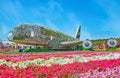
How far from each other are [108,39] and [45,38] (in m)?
10.6

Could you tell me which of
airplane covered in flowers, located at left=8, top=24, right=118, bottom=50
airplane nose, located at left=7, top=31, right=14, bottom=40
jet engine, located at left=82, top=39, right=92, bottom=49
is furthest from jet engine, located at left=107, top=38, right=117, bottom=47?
airplane nose, located at left=7, top=31, right=14, bottom=40

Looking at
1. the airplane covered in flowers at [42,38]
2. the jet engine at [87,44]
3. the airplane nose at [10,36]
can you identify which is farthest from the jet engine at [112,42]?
the airplane nose at [10,36]

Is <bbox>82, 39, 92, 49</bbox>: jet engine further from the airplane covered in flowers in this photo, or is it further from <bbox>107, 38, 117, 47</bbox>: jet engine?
<bbox>107, 38, 117, 47</bbox>: jet engine

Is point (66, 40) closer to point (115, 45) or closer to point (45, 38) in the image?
point (45, 38)

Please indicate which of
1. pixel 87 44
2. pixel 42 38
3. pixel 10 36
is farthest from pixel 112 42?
pixel 10 36

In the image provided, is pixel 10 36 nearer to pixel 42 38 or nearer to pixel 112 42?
pixel 42 38

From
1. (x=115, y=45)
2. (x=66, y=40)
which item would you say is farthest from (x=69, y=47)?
(x=115, y=45)

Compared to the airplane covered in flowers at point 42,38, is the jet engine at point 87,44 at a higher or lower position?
lower

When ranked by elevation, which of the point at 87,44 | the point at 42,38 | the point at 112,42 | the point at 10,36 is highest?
the point at 10,36

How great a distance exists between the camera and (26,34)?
188 feet

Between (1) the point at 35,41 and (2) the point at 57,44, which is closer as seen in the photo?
(1) the point at 35,41

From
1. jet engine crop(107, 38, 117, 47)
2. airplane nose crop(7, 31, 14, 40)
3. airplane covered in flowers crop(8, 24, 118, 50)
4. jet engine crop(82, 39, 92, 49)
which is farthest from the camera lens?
jet engine crop(107, 38, 117, 47)

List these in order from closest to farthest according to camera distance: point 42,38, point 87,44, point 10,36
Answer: point 10,36 < point 87,44 < point 42,38

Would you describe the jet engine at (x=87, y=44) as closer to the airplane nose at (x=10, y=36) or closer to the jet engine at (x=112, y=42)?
the jet engine at (x=112, y=42)
